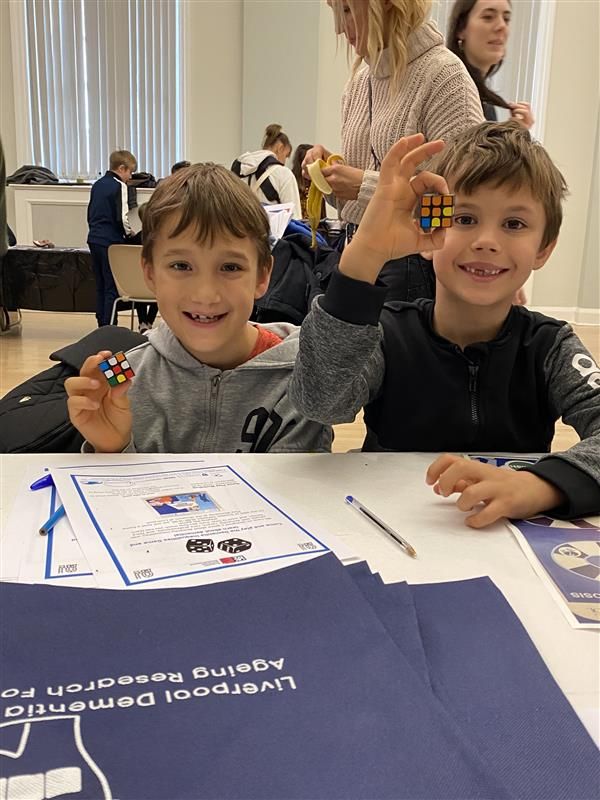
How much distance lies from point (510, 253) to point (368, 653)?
2.31 feet

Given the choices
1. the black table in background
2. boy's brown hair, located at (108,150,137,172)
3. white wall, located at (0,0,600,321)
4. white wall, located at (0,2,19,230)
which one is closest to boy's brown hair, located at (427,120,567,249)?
the black table in background

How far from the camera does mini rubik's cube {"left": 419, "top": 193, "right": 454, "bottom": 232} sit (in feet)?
2.69

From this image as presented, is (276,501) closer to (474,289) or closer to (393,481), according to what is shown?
(393,481)

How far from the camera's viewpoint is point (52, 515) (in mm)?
692

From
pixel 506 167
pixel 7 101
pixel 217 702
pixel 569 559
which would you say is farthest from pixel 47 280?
pixel 217 702

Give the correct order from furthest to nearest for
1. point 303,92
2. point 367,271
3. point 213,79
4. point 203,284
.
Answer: point 213,79 → point 303,92 → point 203,284 → point 367,271

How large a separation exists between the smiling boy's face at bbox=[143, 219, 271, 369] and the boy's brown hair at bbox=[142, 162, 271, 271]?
0.01 m

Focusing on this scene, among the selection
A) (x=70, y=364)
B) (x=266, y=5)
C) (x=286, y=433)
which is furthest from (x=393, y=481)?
(x=266, y=5)

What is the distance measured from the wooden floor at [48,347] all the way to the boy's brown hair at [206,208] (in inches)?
64.3

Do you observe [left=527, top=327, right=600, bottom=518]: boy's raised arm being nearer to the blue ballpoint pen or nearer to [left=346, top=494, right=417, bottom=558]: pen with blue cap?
[left=346, top=494, right=417, bottom=558]: pen with blue cap

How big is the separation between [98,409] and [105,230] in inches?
176

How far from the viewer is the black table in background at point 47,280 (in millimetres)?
5172

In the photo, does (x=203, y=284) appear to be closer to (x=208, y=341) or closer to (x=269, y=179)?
(x=208, y=341)

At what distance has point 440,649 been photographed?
0.49m
